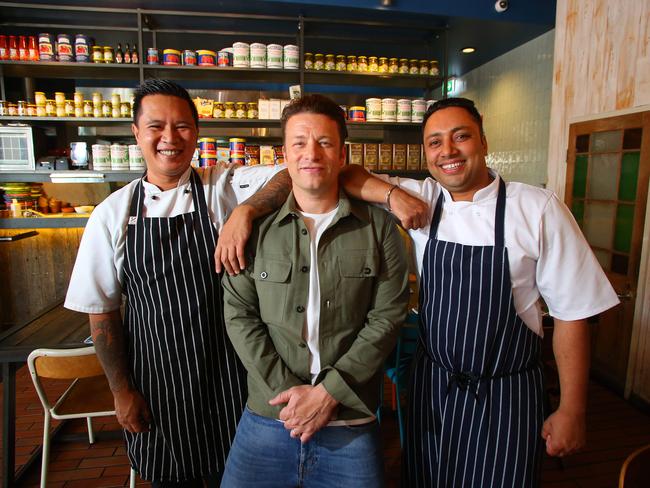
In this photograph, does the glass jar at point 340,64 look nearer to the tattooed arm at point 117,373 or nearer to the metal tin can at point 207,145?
the metal tin can at point 207,145

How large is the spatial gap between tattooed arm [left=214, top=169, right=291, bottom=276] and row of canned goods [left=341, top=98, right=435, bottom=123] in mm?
3265

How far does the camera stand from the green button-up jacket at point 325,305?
123 cm

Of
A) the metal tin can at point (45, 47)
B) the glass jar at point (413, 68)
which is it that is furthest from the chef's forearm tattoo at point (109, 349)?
the glass jar at point (413, 68)

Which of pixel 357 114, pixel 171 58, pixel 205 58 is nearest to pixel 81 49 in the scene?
pixel 171 58

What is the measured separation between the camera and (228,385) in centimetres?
154

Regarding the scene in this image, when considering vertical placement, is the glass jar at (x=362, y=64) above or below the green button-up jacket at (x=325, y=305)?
above

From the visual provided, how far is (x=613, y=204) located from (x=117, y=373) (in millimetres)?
3500

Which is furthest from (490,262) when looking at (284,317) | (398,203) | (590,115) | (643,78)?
(590,115)

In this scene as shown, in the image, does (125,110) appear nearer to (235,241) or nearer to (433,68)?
(433,68)

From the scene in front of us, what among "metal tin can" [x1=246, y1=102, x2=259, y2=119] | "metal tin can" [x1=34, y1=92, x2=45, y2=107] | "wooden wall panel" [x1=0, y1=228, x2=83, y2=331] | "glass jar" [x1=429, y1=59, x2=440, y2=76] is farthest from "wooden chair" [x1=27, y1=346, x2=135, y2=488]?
"glass jar" [x1=429, y1=59, x2=440, y2=76]

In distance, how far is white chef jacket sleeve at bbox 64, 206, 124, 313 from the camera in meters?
1.43

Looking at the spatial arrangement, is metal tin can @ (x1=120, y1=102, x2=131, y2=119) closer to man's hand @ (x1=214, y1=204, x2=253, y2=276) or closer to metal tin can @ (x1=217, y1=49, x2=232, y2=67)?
metal tin can @ (x1=217, y1=49, x2=232, y2=67)

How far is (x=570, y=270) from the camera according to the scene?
124cm

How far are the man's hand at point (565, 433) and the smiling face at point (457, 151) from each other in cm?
71
